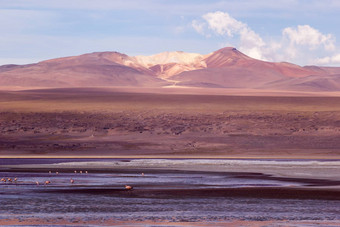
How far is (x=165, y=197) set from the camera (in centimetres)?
3175

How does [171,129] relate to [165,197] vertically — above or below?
above

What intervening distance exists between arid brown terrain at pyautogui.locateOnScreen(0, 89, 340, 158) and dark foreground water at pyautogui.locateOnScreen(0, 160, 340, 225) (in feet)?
61.4

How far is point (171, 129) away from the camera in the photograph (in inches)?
2874

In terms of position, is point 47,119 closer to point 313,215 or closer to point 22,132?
point 22,132

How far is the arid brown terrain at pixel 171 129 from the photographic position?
203 feet

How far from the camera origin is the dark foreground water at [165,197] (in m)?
26.8

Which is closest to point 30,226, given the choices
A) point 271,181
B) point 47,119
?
point 271,181

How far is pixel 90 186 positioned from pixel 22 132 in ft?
119

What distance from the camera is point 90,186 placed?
3588 centimetres

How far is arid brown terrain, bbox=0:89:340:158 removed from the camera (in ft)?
203

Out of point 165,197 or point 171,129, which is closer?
point 165,197

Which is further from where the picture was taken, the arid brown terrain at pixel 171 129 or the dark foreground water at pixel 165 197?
the arid brown terrain at pixel 171 129

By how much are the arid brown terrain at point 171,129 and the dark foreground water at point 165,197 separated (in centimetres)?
1872

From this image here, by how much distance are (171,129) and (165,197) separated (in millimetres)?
41295
